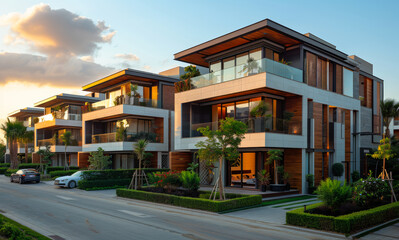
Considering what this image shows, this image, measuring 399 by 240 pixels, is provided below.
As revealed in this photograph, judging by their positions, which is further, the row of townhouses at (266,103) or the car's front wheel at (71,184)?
the car's front wheel at (71,184)

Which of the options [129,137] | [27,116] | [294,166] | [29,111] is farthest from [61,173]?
[27,116]

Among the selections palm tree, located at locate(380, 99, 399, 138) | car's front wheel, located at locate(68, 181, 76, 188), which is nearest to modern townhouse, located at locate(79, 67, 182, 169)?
car's front wheel, located at locate(68, 181, 76, 188)

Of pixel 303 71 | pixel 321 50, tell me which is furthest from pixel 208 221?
pixel 321 50

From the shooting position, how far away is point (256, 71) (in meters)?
22.9

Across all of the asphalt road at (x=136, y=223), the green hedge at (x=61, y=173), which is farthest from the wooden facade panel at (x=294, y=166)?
the green hedge at (x=61, y=173)

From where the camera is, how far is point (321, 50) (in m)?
26.2

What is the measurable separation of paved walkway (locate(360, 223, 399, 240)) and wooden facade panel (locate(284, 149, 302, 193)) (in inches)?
408

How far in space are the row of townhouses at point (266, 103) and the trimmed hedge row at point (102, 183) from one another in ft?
15.2

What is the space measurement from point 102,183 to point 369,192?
20658 millimetres

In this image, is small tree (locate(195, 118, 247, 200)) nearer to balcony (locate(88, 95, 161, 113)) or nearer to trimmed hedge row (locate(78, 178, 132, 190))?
trimmed hedge row (locate(78, 178, 132, 190))

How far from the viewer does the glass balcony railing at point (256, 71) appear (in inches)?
892

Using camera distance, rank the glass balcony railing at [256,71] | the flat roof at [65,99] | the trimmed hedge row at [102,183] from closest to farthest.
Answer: the glass balcony railing at [256,71]
the trimmed hedge row at [102,183]
the flat roof at [65,99]

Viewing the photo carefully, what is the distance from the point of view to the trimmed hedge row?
28.1 metres

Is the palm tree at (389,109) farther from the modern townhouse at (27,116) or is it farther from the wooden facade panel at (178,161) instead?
the modern townhouse at (27,116)
